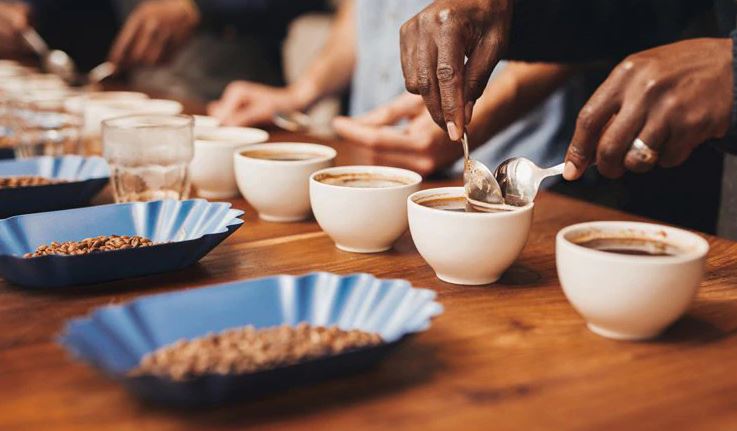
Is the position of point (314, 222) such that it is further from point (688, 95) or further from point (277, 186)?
point (688, 95)

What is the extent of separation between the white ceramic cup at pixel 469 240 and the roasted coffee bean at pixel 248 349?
251mm

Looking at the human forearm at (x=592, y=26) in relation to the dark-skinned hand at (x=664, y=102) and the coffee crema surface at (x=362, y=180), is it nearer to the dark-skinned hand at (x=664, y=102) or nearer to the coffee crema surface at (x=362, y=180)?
the coffee crema surface at (x=362, y=180)

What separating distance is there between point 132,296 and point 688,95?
2.39 ft

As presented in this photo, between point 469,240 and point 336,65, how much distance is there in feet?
6.30

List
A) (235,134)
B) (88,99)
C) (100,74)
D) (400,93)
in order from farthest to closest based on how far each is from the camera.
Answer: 1. (100,74)
2. (400,93)
3. (88,99)
4. (235,134)

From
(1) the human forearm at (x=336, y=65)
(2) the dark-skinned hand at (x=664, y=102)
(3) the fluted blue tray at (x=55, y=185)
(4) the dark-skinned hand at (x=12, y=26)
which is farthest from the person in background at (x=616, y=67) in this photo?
(4) the dark-skinned hand at (x=12, y=26)

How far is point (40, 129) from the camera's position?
1814 mm

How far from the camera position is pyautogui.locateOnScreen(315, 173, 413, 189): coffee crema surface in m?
1.29

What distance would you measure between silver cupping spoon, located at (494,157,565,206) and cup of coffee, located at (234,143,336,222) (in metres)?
0.34

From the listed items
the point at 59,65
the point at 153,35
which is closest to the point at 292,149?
the point at 59,65

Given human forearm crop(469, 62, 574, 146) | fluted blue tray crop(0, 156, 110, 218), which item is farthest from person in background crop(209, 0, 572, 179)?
fluted blue tray crop(0, 156, 110, 218)

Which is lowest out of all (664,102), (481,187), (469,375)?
(469,375)

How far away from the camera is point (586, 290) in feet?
2.93

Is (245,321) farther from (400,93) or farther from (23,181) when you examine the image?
(400,93)
